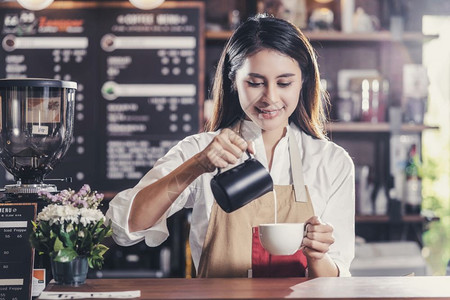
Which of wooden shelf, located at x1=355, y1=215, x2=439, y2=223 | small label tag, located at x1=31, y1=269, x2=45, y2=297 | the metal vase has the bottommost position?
wooden shelf, located at x1=355, y1=215, x2=439, y2=223

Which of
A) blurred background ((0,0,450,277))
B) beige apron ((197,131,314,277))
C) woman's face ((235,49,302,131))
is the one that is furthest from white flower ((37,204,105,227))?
blurred background ((0,0,450,277))

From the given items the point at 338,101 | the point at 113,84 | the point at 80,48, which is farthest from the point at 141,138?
the point at 338,101

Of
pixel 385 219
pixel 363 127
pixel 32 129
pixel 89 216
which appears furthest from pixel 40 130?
pixel 385 219

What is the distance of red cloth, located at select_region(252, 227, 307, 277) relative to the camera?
2018mm

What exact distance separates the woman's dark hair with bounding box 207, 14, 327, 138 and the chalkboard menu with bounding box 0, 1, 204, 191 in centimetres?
166

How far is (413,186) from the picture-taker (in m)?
3.79

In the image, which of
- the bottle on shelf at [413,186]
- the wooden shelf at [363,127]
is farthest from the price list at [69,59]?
the bottle on shelf at [413,186]

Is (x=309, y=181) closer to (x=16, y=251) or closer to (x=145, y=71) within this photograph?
(x=16, y=251)

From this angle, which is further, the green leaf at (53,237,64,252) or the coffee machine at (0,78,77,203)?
the coffee machine at (0,78,77,203)

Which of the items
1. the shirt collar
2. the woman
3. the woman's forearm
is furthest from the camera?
the shirt collar

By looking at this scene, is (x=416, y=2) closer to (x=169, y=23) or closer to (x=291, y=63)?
(x=169, y=23)

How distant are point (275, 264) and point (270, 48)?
2.05 feet

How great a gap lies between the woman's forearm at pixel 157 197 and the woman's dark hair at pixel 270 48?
0.38 meters

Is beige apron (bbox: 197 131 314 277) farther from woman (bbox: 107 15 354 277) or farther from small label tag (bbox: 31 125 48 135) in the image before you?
small label tag (bbox: 31 125 48 135)
